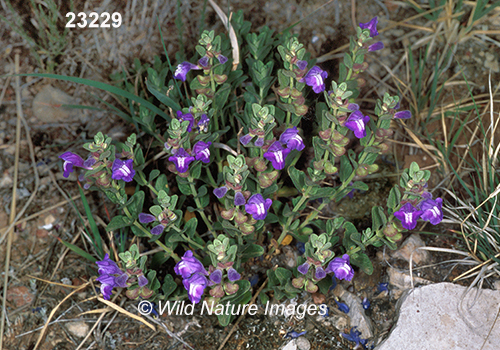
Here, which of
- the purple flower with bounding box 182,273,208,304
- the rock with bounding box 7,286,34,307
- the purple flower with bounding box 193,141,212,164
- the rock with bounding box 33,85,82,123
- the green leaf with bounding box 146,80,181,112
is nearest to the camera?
the purple flower with bounding box 182,273,208,304

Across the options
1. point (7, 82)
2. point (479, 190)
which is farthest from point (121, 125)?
point (479, 190)

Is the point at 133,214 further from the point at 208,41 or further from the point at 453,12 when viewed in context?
the point at 453,12

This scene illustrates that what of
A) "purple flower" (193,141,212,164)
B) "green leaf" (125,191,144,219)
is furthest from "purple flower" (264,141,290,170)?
"green leaf" (125,191,144,219)

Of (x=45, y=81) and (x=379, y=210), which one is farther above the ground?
(x=45, y=81)

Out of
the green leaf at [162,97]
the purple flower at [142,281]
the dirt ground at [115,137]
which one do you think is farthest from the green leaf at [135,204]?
the green leaf at [162,97]

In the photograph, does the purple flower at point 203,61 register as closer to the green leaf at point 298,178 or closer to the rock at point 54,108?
the green leaf at point 298,178

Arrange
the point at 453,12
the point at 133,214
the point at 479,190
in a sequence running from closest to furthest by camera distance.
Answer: the point at 133,214 < the point at 479,190 < the point at 453,12

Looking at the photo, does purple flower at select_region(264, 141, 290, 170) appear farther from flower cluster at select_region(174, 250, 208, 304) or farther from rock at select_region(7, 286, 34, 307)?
rock at select_region(7, 286, 34, 307)
